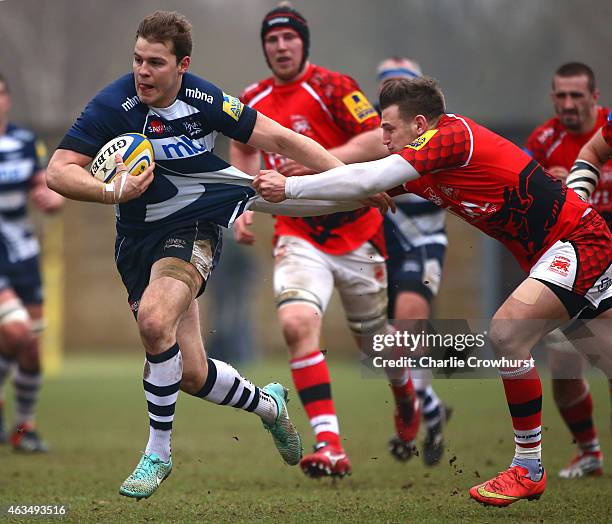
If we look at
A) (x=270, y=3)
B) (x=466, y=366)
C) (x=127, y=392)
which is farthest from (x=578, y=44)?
(x=466, y=366)

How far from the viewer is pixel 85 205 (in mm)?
23062

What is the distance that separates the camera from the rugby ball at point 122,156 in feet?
18.0

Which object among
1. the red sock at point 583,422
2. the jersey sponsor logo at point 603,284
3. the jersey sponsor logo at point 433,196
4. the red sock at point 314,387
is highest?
the jersey sponsor logo at point 433,196

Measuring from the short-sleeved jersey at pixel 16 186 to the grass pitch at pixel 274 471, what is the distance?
171 centimetres

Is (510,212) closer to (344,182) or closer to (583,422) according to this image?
(344,182)

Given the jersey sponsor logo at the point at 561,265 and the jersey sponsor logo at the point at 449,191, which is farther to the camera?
the jersey sponsor logo at the point at 449,191

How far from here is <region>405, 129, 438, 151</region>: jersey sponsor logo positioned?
5.44m

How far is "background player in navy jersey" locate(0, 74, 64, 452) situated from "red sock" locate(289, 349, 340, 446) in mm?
2973

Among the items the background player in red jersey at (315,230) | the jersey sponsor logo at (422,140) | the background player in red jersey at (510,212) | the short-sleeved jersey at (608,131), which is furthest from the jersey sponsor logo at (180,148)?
the short-sleeved jersey at (608,131)

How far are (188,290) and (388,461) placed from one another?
308 cm

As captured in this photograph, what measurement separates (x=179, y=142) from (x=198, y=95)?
0.27 metres

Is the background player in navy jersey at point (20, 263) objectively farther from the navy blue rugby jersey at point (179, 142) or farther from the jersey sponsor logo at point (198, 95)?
the jersey sponsor logo at point (198, 95)

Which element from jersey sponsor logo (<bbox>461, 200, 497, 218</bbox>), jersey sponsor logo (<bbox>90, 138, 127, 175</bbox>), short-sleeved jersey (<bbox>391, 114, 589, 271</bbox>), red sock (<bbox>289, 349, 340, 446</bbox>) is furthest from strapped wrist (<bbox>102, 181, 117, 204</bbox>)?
red sock (<bbox>289, 349, 340, 446</bbox>)

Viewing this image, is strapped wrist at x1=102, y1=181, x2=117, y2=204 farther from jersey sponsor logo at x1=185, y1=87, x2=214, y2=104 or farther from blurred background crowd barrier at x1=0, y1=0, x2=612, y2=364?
blurred background crowd barrier at x1=0, y1=0, x2=612, y2=364
